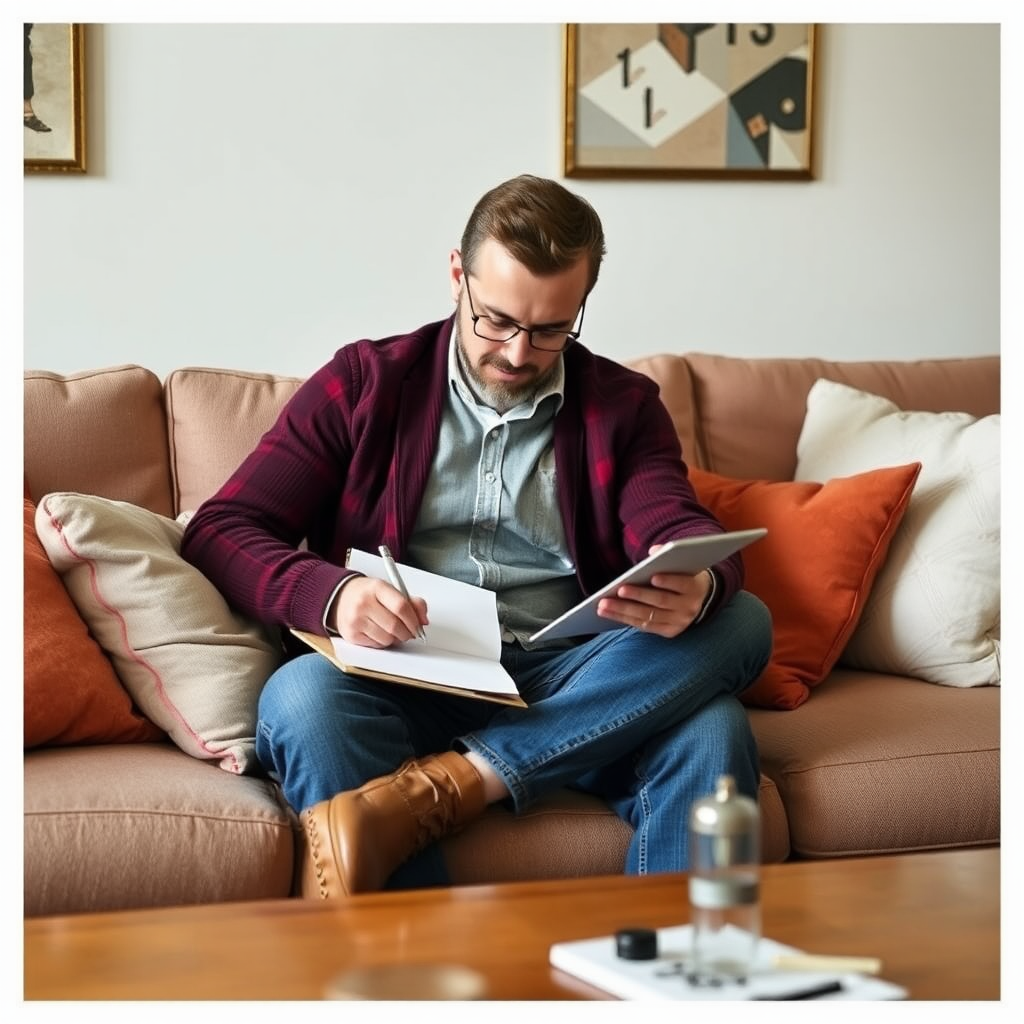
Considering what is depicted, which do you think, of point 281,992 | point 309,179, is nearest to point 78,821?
point 281,992

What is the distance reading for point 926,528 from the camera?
6.95 ft

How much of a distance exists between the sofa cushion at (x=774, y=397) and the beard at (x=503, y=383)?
1.82ft

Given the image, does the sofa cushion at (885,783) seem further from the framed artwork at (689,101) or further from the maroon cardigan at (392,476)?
the framed artwork at (689,101)

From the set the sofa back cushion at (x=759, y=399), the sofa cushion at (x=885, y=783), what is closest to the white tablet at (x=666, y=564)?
the sofa cushion at (x=885, y=783)

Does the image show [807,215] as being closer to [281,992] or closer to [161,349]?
[161,349]

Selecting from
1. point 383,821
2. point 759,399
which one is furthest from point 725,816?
point 759,399

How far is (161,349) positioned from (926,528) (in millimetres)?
1393

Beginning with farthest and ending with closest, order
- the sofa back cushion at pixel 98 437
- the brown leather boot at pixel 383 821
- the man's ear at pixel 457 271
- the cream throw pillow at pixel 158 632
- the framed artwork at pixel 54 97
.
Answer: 1. the framed artwork at pixel 54 97
2. the sofa back cushion at pixel 98 437
3. the man's ear at pixel 457 271
4. the cream throw pillow at pixel 158 632
5. the brown leather boot at pixel 383 821

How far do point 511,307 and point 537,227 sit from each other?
109 mm

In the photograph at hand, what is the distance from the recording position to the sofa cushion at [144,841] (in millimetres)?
1401

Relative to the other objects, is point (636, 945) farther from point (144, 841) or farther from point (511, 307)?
point (511, 307)

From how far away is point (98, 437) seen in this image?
205 cm

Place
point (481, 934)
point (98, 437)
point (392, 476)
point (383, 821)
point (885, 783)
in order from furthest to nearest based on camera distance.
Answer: point (98, 437) < point (392, 476) < point (885, 783) < point (383, 821) < point (481, 934)

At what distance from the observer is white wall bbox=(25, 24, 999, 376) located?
2434 millimetres
